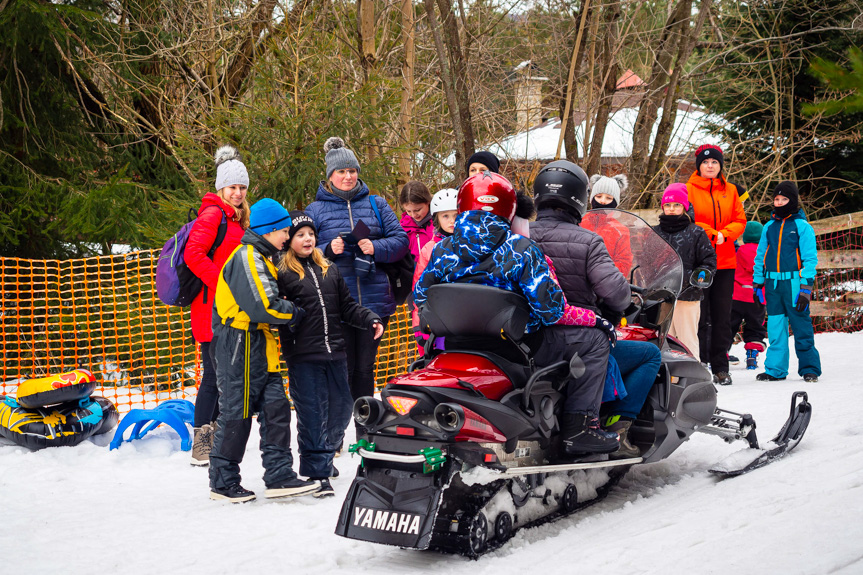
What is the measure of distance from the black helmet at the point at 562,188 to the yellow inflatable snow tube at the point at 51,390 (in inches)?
158

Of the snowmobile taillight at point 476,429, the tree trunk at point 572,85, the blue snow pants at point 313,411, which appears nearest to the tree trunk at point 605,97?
the tree trunk at point 572,85

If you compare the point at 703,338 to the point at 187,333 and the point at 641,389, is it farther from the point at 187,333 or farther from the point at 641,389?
the point at 187,333

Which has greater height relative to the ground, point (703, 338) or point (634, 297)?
point (634, 297)

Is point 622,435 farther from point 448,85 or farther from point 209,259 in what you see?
point 448,85

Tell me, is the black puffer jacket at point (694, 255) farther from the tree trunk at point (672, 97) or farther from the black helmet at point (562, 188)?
the tree trunk at point (672, 97)

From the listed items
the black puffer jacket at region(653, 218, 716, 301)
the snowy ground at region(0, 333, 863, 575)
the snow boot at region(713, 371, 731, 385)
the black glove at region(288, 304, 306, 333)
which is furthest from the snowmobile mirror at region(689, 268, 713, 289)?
the black glove at region(288, 304, 306, 333)

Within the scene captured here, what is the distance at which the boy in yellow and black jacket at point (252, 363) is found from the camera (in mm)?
4754

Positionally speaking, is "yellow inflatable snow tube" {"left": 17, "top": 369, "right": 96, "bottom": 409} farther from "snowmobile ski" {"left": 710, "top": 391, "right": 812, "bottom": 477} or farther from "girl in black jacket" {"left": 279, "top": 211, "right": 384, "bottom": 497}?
"snowmobile ski" {"left": 710, "top": 391, "right": 812, "bottom": 477}

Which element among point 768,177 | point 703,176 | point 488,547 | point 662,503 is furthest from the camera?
point 768,177

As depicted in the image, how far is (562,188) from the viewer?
4.46 metres

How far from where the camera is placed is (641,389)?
4.69m

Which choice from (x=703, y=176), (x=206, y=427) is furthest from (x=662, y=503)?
(x=703, y=176)

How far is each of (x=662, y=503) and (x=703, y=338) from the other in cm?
451

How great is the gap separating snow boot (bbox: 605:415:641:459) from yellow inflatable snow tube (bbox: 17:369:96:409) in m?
4.14
